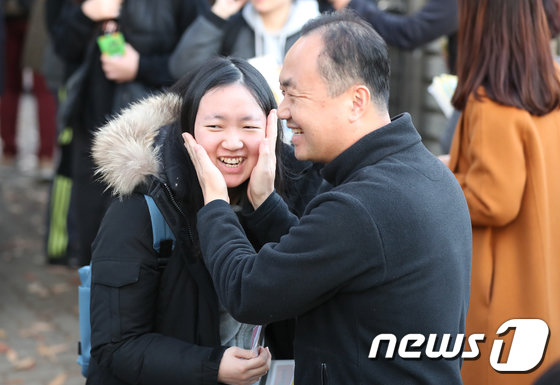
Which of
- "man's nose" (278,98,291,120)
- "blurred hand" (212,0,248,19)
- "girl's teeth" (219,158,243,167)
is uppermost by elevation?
"man's nose" (278,98,291,120)

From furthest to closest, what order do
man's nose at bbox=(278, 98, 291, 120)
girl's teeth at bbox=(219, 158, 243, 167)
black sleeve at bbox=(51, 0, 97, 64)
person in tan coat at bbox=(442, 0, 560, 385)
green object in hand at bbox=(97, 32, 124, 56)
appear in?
black sleeve at bbox=(51, 0, 97, 64) → green object in hand at bbox=(97, 32, 124, 56) → person in tan coat at bbox=(442, 0, 560, 385) → girl's teeth at bbox=(219, 158, 243, 167) → man's nose at bbox=(278, 98, 291, 120)

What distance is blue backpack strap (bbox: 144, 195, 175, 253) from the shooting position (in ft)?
8.83

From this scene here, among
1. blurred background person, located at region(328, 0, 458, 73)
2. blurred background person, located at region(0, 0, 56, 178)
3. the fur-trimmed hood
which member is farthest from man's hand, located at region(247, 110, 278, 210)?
blurred background person, located at region(0, 0, 56, 178)

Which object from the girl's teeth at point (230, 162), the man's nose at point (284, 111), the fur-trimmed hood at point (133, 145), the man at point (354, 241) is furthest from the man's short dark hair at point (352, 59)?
the fur-trimmed hood at point (133, 145)

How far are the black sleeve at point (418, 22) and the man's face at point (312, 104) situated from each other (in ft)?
10.1

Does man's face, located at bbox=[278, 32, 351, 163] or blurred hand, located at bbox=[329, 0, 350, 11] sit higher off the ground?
man's face, located at bbox=[278, 32, 351, 163]

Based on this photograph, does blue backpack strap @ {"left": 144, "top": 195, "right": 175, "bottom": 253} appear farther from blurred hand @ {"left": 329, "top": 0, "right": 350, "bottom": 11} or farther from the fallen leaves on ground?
the fallen leaves on ground

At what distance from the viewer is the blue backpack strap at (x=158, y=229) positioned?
8.83ft

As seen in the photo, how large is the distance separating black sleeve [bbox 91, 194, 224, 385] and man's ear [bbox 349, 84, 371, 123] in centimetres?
75

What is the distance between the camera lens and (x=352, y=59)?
2377mm

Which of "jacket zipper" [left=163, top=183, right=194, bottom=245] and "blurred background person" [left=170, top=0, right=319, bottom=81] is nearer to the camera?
"jacket zipper" [left=163, top=183, right=194, bottom=245]

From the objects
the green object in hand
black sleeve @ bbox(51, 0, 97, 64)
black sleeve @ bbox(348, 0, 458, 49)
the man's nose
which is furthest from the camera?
black sleeve @ bbox(348, 0, 458, 49)

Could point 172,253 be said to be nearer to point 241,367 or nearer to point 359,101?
point 241,367

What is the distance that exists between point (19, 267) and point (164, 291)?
15.1 ft
